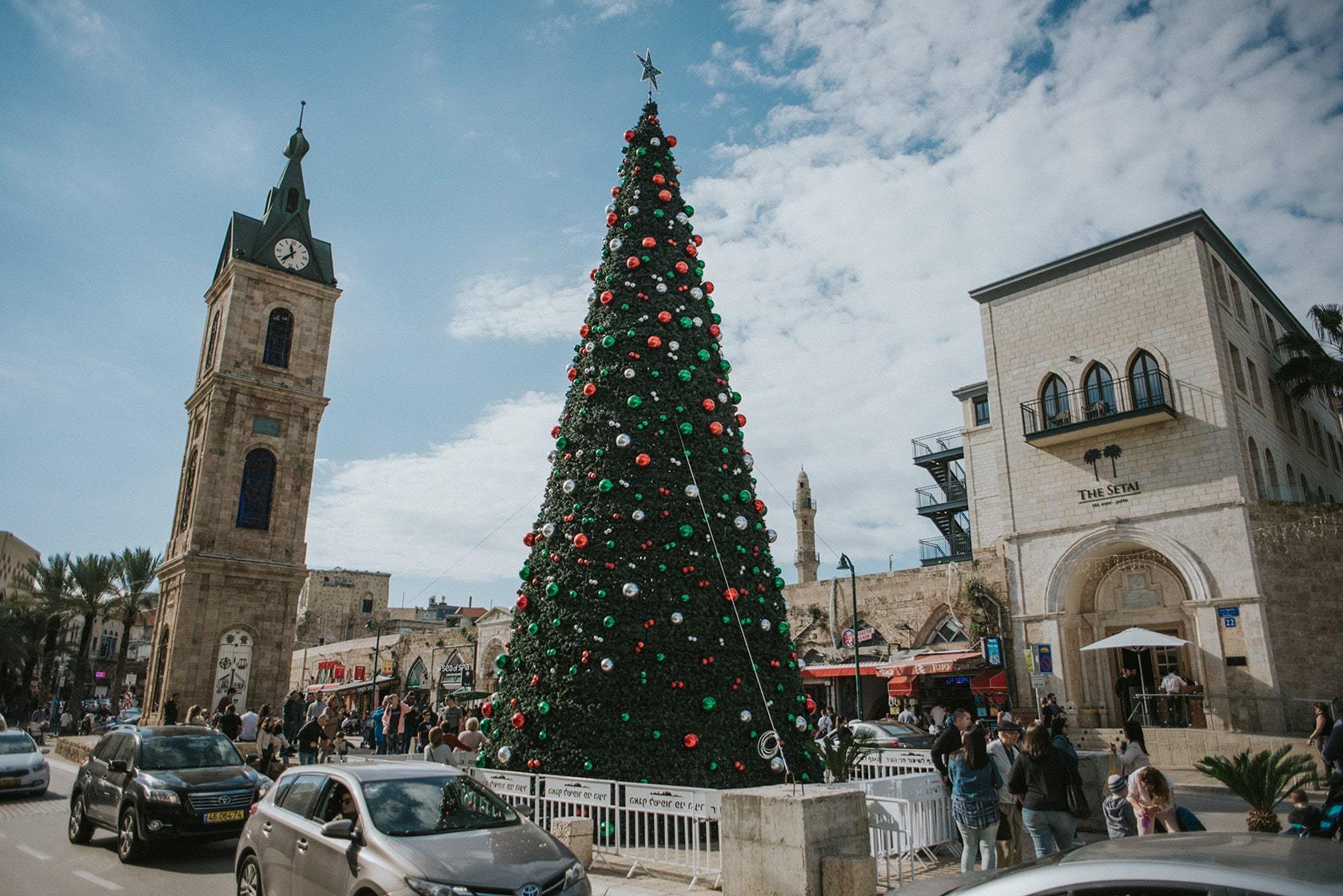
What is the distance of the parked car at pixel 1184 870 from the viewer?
8.38ft

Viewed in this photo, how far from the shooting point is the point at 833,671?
2492 centimetres

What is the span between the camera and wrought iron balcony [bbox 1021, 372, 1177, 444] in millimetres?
20078

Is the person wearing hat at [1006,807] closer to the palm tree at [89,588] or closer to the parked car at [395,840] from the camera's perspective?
the parked car at [395,840]

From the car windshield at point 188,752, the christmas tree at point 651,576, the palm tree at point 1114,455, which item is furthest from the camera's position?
the palm tree at point 1114,455

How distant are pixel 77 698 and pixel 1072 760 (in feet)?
130

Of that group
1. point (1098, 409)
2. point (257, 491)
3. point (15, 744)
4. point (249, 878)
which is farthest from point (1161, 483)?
point (257, 491)

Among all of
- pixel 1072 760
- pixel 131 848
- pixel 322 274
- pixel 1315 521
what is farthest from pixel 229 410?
pixel 1315 521

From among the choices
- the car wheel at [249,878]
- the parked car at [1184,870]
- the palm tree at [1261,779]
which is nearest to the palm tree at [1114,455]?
the palm tree at [1261,779]

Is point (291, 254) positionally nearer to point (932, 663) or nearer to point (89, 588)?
point (89, 588)

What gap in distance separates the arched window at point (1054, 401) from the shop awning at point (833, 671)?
8789 millimetres

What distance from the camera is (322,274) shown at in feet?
115

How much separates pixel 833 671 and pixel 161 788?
1942 centimetres

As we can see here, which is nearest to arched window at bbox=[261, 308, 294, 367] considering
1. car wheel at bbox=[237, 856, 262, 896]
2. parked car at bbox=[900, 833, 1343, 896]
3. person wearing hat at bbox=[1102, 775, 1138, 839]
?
car wheel at bbox=[237, 856, 262, 896]

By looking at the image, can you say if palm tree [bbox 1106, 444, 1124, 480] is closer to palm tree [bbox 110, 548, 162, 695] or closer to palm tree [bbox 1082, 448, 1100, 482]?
palm tree [bbox 1082, 448, 1100, 482]
